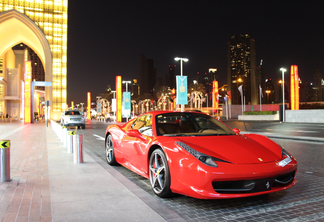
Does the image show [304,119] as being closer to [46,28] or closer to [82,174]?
[82,174]

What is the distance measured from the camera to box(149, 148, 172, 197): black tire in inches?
164

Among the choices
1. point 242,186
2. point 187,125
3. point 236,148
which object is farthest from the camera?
point 187,125

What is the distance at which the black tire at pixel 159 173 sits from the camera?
4.16 metres

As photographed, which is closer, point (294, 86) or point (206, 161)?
point (206, 161)

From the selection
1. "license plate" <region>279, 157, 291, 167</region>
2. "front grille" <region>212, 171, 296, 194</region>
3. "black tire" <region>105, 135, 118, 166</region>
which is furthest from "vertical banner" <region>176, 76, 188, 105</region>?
"front grille" <region>212, 171, 296, 194</region>

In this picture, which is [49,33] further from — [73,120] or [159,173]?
[159,173]

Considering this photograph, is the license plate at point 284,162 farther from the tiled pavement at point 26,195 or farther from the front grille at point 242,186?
the tiled pavement at point 26,195

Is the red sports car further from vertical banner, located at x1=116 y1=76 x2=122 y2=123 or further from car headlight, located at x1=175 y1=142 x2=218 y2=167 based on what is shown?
vertical banner, located at x1=116 y1=76 x2=122 y2=123

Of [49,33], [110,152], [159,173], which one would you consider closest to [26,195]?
[159,173]

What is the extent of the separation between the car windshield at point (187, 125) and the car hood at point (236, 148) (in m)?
0.49

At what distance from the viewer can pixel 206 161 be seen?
370 centimetres

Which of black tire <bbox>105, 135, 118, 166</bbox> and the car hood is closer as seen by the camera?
the car hood

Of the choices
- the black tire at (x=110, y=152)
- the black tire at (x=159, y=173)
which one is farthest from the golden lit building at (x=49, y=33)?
the black tire at (x=159, y=173)

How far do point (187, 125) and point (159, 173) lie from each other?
1.36 meters
